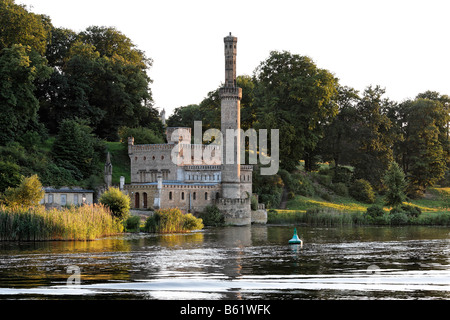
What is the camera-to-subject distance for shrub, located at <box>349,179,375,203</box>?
66.2 m

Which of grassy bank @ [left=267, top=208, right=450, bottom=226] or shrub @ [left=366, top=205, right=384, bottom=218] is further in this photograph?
shrub @ [left=366, top=205, right=384, bottom=218]

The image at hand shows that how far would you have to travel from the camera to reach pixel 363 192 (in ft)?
218

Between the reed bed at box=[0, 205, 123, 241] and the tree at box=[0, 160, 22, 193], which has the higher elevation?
the tree at box=[0, 160, 22, 193]

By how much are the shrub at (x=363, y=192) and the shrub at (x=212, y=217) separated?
1859 cm

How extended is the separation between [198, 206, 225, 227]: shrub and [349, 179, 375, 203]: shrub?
1859cm

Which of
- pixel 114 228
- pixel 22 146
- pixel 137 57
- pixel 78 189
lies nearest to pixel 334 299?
pixel 114 228

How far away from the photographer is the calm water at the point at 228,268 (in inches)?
789

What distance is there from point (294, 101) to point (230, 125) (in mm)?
14982

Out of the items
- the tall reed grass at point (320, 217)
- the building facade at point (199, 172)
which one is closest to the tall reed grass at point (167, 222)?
the building facade at point (199, 172)

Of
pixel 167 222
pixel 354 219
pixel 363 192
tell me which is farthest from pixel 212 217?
pixel 363 192

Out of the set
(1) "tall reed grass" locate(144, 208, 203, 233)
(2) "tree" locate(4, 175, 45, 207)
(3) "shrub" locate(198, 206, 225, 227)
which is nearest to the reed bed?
(2) "tree" locate(4, 175, 45, 207)

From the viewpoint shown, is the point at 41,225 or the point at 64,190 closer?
the point at 41,225

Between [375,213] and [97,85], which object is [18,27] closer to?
[97,85]

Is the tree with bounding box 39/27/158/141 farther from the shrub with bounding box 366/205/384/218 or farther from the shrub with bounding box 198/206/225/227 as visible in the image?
the shrub with bounding box 366/205/384/218
